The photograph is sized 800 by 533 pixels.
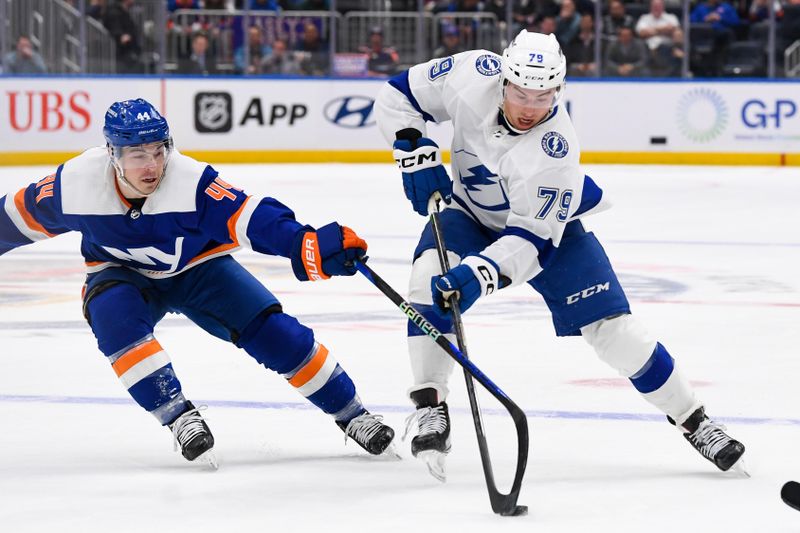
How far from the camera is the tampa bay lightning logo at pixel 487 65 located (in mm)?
3525

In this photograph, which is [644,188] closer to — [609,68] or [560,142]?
[609,68]

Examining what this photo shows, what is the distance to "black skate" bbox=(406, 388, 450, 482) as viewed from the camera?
3252mm

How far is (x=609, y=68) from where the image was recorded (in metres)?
12.8

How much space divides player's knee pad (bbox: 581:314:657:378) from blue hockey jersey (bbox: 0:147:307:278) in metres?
0.75

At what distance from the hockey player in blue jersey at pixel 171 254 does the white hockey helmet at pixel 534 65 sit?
513mm

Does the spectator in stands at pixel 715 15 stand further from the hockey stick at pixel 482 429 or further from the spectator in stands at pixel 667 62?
the hockey stick at pixel 482 429

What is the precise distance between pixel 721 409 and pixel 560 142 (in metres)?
1.09

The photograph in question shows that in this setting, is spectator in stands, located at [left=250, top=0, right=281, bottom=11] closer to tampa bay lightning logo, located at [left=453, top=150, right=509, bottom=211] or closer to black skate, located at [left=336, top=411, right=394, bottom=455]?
tampa bay lightning logo, located at [left=453, top=150, right=509, bottom=211]

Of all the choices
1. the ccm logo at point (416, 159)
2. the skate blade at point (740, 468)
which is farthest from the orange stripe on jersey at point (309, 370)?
the skate blade at point (740, 468)

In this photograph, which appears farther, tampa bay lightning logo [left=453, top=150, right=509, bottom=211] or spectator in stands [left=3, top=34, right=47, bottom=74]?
spectator in stands [left=3, top=34, right=47, bottom=74]

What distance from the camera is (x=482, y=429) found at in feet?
10.4

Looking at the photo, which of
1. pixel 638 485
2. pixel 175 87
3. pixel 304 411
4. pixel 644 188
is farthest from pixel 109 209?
pixel 175 87

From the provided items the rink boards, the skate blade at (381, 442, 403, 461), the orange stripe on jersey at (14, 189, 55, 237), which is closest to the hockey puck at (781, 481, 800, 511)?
the skate blade at (381, 442, 403, 461)

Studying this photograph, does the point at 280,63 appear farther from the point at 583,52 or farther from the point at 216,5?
the point at 583,52
